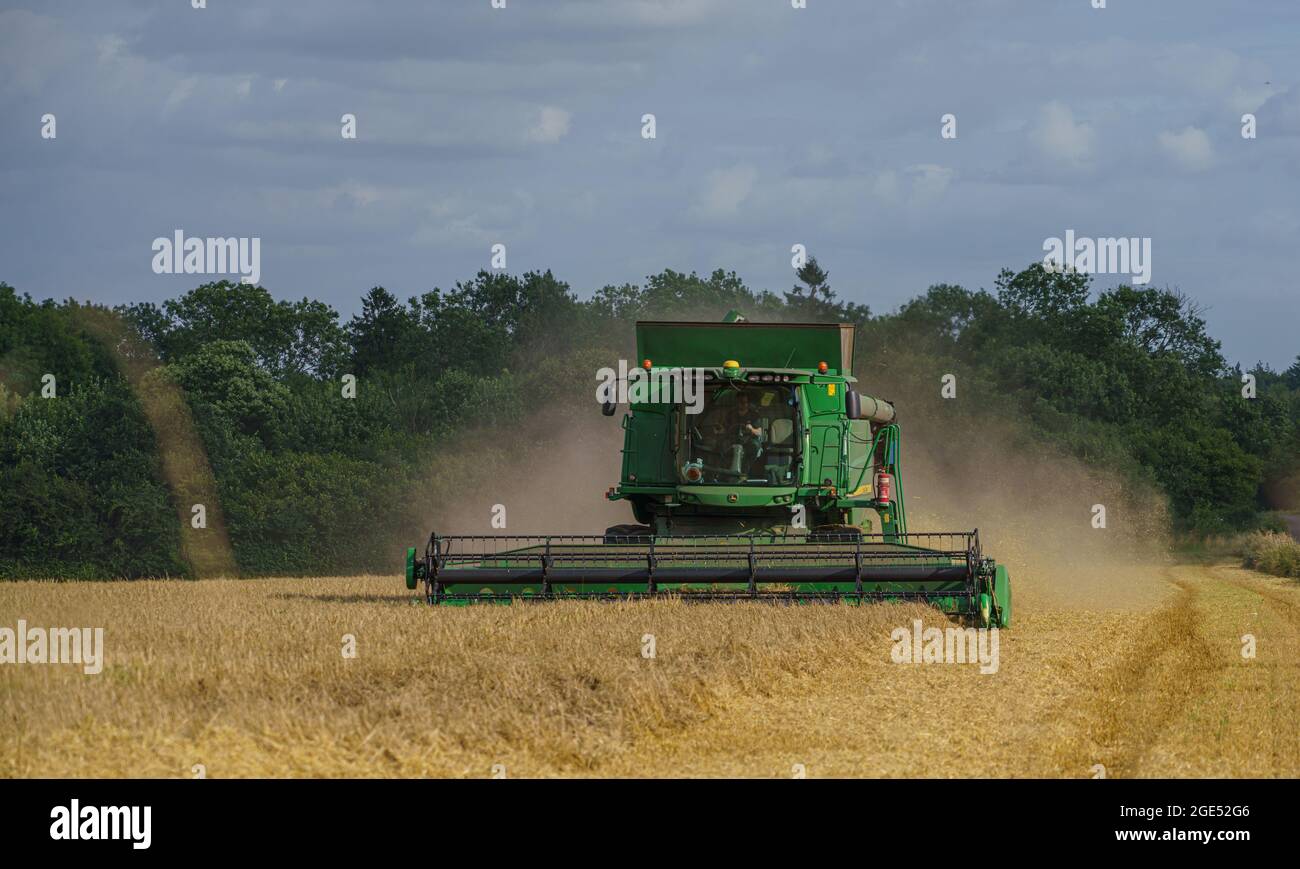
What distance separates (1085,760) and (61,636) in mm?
6831

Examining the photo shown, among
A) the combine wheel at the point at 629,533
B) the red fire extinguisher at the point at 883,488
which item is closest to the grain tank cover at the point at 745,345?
the red fire extinguisher at the point at 883,488

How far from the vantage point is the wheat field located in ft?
22.7

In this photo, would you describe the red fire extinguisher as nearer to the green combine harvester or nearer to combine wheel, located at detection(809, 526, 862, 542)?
the green combine harvester

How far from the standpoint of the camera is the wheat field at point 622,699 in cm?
693

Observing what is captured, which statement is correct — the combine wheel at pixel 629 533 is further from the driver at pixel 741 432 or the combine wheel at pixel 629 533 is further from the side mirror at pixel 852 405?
the side mirror at pixel 852 405

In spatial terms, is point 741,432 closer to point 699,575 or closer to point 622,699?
point 699,575

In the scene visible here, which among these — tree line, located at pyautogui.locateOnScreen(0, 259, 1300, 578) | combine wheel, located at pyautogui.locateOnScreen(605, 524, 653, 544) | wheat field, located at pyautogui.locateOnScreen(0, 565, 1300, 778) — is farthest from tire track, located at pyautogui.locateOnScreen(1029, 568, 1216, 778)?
tree line, located at pyautogui.locateOnScreen(0, 259, 1300, 578)

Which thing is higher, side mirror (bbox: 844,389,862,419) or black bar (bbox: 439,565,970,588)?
side mirror (bbox: 844,389,862,419)

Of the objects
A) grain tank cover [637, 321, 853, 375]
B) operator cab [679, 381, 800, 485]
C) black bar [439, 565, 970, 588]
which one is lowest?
black bar [439, 565, 970, 588]

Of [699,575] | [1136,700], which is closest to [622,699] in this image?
[1136,700]

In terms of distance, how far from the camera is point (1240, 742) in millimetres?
7773

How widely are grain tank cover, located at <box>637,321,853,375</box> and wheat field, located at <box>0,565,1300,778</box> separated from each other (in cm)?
369

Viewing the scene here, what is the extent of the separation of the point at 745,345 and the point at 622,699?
25.2 feet

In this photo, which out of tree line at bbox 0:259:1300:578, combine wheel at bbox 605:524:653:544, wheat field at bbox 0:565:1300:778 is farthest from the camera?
tree line at bbox 0:259:1300:578
